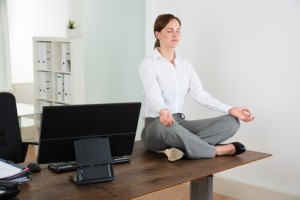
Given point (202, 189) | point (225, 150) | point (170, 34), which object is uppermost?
point (170, 34)

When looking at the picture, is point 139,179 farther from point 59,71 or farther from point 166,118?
point 59,71

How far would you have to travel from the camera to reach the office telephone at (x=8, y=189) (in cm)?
158

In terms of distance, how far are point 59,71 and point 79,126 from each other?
296 centimetres

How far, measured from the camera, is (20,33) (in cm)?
648

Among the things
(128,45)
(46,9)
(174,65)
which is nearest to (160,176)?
(174,65)

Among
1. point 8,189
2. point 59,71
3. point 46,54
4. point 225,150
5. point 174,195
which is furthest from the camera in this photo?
point 46,54

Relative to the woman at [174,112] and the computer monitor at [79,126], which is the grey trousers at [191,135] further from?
the computer monitor at [79,126]

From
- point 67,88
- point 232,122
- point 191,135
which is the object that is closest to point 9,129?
point 191,135

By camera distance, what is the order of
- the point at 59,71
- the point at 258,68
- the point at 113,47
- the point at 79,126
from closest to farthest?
the point at 79,126
the point at 258,68
the point at 113,47
the point at 59,71

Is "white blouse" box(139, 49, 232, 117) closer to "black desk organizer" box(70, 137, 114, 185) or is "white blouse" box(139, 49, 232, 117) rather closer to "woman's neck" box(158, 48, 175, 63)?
"woman's neck" box(158, 48, 175, 63)

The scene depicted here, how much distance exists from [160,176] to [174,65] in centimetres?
103

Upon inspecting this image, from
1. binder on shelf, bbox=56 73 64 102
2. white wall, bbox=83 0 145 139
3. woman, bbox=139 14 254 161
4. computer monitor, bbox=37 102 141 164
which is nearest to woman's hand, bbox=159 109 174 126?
woman, bbox=139 14 254 161

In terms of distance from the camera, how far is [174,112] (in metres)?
2.81

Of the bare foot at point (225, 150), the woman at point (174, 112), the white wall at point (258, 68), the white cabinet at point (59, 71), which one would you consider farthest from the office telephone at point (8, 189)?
the white cabinet at point (59, 71)
